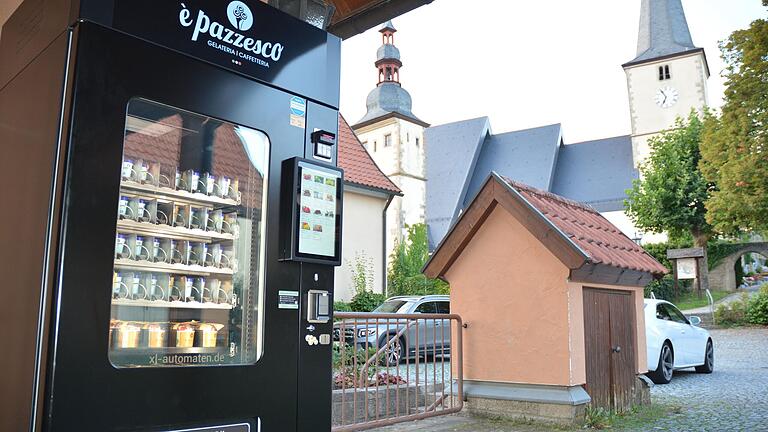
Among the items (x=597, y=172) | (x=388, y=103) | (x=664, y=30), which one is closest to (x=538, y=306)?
(x=388, y=103)

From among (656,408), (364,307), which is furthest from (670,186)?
(656,408)

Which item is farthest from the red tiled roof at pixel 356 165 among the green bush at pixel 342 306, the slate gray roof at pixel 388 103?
the slate gray roof at pixel 388 103

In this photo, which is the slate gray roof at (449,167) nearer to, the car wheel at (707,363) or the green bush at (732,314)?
the green bush at (732,314)

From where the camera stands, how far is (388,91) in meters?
40.6

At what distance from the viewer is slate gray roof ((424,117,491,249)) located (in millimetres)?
45812

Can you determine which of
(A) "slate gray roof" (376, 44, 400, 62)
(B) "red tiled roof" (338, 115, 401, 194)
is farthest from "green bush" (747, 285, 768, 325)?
(A) "slate gray roof" (376, 44, 400, 62)

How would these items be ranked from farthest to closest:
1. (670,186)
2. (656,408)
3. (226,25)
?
(670,186) → (656,408) → (226,25)

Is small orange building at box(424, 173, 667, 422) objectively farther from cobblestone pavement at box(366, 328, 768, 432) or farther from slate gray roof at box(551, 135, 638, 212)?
slate gray roof at box(551, 135, 638, 212)

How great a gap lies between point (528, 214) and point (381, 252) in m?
14.3

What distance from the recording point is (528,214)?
593cm

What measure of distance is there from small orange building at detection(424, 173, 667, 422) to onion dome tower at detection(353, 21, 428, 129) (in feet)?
108

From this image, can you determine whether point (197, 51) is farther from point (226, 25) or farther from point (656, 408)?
point (656, 408)

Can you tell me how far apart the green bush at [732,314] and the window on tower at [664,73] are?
2428cm

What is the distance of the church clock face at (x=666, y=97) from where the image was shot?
40.1 metres
